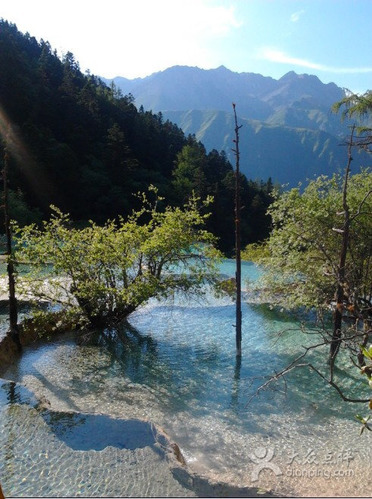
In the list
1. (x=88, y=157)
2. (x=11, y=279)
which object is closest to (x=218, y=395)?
(x=11, y=279)

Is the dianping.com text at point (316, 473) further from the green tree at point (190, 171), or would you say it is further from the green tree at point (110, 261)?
the green tree at point (190, 171)

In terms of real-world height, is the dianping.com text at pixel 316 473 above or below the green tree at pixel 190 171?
below

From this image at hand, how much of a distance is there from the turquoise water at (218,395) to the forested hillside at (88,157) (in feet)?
103

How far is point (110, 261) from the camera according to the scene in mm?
16891

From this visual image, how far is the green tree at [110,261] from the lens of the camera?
16406 mm

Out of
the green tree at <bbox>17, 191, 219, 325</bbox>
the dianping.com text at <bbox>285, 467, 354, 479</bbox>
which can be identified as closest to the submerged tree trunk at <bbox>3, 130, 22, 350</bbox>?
the green tree at <bbox>17, 191, 219, 325</bbox>

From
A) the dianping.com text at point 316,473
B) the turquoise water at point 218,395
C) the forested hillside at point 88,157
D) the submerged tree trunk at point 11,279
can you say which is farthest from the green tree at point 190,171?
the dianping.com text at point 316,473

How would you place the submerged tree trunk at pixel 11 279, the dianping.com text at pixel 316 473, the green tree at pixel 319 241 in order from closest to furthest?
1. the dianping.com text at pixel 316 473
2. the submerged tree trunk at pixel 11 279
3. the green tree at pixel 319 241

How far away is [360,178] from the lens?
17.9 meters

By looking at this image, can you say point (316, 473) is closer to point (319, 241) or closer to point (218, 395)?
point (218, 395)

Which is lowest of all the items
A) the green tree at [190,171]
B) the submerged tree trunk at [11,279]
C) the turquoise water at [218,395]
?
the turquoise water at [218,395]

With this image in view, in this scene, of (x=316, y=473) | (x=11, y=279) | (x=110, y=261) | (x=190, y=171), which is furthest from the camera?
(x=190, y=171)

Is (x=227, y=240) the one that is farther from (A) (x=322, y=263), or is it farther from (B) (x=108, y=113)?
(A) (x=322, y=263)

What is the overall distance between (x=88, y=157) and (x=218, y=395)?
54.3m
